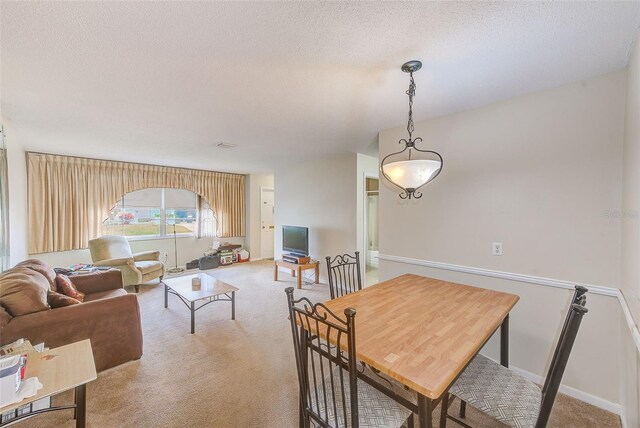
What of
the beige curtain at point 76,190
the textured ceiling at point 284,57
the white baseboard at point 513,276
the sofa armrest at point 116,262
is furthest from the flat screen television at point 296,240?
the beige curtain at point 76,190

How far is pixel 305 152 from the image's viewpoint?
4.24 metres

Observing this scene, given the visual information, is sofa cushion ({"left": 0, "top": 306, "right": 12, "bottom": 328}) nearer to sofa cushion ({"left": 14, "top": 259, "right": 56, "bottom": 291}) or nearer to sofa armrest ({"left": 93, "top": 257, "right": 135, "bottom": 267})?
sofa cushion ({"left": 14, "top": 259, "right": 56, "bottom": 291})

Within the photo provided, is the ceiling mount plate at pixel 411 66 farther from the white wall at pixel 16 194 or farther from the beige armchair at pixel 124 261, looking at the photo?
the beige armchair at pixel 124 261

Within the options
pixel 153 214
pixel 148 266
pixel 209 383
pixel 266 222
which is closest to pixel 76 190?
pixel 153 214

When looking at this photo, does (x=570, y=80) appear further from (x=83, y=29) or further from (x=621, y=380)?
(x=83, y=29)

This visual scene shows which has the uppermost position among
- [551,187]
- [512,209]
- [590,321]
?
[551,187]

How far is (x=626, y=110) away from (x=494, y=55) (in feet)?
3.17

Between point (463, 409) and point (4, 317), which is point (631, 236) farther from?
point (4, 317)

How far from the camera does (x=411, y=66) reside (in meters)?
1.68

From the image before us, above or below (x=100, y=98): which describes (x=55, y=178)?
below

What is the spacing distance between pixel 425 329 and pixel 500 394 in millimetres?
486

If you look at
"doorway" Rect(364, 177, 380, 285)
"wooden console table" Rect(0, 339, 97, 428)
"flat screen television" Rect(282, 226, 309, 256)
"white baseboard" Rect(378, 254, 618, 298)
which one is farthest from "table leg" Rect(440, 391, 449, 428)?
"doorway" Rect(364, 177, 380, 285)

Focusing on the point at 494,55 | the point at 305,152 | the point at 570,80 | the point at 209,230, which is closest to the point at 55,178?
the point at 209,230

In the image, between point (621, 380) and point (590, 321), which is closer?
point (621, 380)
